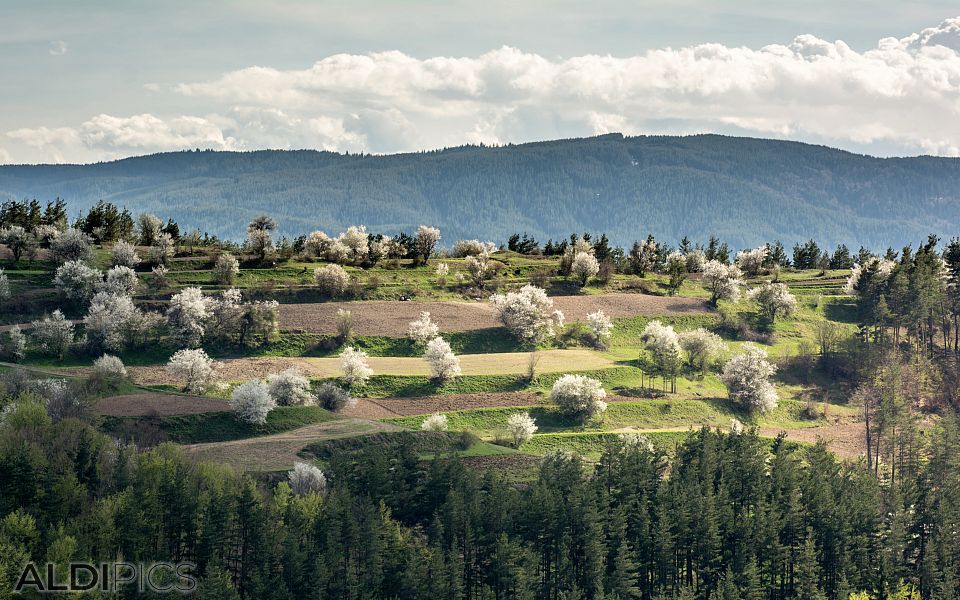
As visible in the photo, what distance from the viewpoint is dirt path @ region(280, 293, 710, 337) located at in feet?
425

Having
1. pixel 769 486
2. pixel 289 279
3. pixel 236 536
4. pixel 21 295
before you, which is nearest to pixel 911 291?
pixel 769 486

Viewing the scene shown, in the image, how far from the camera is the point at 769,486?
84188 millimetres

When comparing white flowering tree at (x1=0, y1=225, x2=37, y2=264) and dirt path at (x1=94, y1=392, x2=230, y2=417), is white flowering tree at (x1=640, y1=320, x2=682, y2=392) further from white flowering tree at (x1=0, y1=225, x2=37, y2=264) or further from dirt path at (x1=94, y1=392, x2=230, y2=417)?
white flowering tree at (x1=0, y1=225, x2=37, y2=264)

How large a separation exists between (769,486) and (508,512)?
2430 cm

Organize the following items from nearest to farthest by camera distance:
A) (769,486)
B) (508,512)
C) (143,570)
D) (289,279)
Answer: (143,570), (508,512), (769,486), (289,279)

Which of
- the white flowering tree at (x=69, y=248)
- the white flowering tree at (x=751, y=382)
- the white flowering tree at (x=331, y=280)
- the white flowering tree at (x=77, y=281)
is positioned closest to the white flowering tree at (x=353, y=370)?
the white flowering tree at (x=331, y=280)

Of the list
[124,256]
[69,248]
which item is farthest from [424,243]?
[69,248]

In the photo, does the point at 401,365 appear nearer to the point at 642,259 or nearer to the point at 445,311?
the point at 445,311

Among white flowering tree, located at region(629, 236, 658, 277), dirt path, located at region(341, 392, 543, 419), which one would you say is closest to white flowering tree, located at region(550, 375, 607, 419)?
dirt path, located at region(341, 392, 543, 419)

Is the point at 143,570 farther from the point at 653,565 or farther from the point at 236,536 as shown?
the point at 653,565

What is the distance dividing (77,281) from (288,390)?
142 ft

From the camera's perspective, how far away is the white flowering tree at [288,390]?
10244 centimetres

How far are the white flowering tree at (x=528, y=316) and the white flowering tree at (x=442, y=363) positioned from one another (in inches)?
729

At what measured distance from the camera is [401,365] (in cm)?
12044
